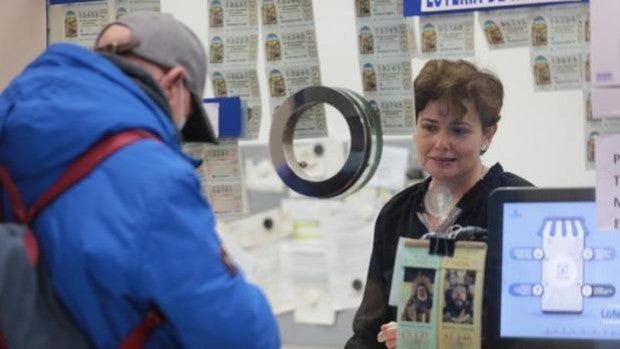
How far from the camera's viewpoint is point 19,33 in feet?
6.79

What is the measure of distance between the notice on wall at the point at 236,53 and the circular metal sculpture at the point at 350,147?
56mm

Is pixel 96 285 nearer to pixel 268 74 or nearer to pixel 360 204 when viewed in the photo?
pixel 268 74

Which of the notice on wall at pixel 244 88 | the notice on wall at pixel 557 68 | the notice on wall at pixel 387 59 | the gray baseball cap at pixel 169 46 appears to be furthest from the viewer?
the notice on wall at pixel 244 88

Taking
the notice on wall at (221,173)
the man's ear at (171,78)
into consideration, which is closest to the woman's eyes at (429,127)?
the notice on wall at (221,173)

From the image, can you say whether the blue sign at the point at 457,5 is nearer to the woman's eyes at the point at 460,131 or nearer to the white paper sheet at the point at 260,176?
the woman's eyes at the point at 460,131

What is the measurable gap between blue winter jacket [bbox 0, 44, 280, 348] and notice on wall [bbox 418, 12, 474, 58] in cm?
53

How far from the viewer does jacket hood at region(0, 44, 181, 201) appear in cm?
124

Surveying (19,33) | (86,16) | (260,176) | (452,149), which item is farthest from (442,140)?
(19,33)

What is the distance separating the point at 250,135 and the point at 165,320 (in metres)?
0.63

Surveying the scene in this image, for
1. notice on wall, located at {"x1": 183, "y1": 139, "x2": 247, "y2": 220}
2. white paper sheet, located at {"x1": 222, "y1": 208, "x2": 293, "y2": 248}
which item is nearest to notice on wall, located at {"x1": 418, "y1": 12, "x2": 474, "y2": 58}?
notice on wall, located at {"x1": 183, "y1": 139, "x2": 247, "y2": 220}

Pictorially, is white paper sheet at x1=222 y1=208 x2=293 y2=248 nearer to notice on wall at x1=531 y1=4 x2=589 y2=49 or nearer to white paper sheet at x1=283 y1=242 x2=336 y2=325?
white paper sheet at x1=283 y1=242 x2=336 y2=325

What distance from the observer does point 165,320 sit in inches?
49.1

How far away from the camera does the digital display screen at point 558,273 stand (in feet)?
5.10

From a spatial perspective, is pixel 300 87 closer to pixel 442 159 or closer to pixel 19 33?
pixel 442 159
